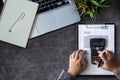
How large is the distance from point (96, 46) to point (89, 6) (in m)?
0.15

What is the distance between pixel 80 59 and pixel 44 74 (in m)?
0.15

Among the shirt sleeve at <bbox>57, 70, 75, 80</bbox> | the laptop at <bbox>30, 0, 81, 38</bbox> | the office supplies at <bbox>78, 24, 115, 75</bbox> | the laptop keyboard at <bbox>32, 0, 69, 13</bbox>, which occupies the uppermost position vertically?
the laptop keyboard at <bbox>32, 0, 69, 13</bbox>

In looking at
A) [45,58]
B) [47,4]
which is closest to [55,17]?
[47,4]

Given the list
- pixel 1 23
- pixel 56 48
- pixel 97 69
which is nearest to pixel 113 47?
pixel 97 69

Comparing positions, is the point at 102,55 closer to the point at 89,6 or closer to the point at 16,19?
the point at 89,6

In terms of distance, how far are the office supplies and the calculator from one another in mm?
14

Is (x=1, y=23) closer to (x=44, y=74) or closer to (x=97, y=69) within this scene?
(x=44, y=74)

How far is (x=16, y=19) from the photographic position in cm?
142

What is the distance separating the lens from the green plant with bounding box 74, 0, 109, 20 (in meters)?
1.41

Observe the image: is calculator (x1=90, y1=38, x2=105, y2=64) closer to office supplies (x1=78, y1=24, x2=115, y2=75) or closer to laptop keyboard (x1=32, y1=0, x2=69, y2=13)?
office supplies (x1=78, y1=24, x2=115, y2=75)

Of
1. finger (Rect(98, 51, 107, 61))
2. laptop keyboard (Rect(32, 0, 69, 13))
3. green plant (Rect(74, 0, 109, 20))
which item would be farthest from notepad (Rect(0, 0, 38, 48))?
finger (Rect(98, 51, 107, 61))

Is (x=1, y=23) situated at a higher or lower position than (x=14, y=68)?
higher

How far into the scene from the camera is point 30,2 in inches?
56.0

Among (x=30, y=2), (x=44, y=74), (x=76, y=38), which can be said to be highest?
(x=30, y=2)
